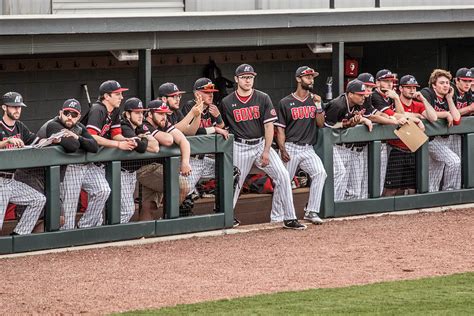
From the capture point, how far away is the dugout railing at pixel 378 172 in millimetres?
13609

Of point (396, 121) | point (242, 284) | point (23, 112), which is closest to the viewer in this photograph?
Result: point (242, 284)

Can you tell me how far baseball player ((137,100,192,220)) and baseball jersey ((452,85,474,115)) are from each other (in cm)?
385

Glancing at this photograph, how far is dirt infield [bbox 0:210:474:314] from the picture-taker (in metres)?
10.0

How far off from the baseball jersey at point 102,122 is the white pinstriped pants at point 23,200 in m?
0.89

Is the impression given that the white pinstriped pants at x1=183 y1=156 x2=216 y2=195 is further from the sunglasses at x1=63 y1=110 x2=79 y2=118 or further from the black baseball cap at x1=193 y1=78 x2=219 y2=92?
the sunglasses at x1=63 y1=110 x2=79 y2=118

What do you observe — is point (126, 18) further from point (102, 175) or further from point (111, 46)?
point (102, 175)

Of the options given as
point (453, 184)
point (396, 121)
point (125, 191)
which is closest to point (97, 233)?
point (125, 191)

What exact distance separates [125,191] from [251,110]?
166cm

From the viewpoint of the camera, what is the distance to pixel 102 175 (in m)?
12.1

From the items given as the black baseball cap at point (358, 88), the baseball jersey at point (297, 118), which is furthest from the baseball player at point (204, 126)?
the black baseball cap at point (358, 88)

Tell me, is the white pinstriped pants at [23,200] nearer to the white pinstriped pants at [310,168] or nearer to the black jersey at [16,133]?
the black jersey at [16,133]

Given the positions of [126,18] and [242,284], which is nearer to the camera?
[242,284]

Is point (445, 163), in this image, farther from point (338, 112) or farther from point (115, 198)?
point (115, 198)

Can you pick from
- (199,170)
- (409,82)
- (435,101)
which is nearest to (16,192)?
(199,170)
